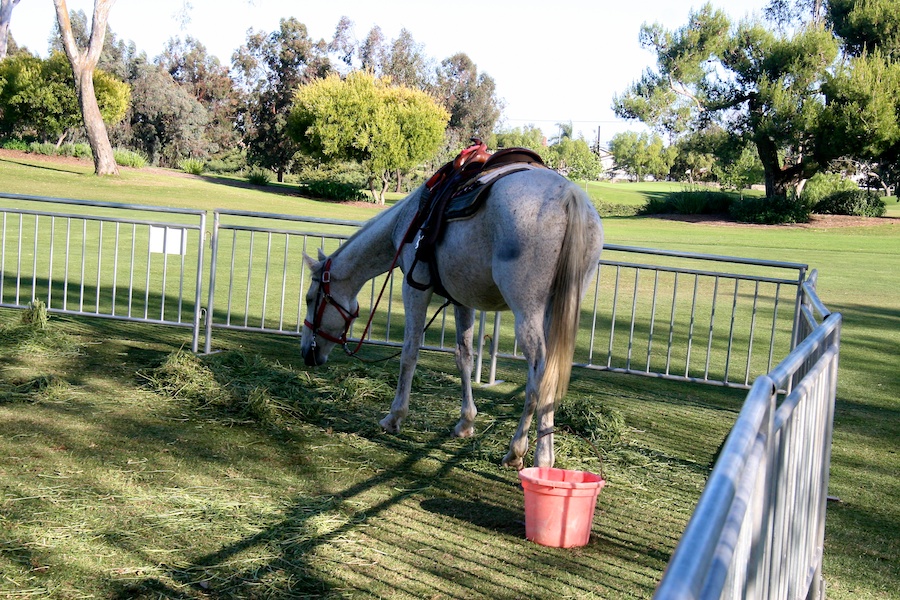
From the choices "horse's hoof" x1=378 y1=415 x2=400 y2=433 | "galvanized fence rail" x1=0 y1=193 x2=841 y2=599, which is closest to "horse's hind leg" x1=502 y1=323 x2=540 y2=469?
"horse's hoof" x1=378 y1=415 x2=400 y2=433

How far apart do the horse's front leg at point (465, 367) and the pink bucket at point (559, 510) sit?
2.07 metres

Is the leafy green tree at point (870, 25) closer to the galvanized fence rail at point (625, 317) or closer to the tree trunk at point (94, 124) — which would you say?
the galvanized fence rail at point (625, 317)

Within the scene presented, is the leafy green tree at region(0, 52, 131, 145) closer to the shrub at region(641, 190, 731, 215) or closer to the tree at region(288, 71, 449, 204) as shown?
the tree at region(288, 71, 449, 204)

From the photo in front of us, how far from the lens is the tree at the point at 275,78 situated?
72625 millimetres

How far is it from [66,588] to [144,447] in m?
2.25

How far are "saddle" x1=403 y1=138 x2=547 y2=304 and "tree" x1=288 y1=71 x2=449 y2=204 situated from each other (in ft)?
152

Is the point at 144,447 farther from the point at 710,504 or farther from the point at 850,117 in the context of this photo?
the point at 850,117

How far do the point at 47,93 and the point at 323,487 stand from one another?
52.1 metres

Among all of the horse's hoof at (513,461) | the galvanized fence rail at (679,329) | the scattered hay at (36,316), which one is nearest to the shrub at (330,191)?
the galvanized fence rail at (679,329)

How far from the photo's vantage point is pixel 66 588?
11.9 feet

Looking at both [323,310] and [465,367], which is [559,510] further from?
[323,310]

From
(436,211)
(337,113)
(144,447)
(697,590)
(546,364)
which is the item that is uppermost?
(337,113)

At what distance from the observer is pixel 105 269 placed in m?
15.5

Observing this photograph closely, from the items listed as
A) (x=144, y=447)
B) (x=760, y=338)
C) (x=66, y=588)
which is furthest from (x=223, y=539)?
(x=760, y=338)
